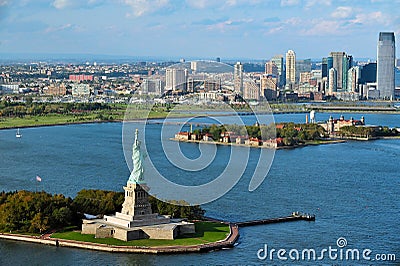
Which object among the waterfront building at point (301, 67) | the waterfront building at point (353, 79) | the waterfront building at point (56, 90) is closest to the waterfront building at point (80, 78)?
the waterfront building at point (56, 90)

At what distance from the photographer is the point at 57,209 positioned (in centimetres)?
1116

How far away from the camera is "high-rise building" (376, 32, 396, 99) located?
62156 millimetres

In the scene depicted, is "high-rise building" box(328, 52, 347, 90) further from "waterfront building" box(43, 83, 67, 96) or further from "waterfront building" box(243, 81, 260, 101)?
"waterfront building" box(243, 81, 260, 101)

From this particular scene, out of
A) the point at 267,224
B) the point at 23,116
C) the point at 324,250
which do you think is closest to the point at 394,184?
the point at 267,224

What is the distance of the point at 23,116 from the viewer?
3344cm

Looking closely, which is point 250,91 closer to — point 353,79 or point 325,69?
point 353,79

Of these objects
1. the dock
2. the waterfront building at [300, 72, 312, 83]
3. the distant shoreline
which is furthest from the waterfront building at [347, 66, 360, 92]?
the distant shoreline

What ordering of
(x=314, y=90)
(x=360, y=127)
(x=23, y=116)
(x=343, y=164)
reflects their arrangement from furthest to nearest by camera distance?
(x=314, y=90) → (x=23, y=116) → (x=360, y=127) → (x=343, y=164)

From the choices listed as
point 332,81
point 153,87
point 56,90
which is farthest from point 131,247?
point 332,81

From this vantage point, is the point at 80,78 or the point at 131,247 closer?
the point at 131,247

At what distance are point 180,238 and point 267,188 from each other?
4439 millimetres

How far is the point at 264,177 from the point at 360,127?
39.3 ft

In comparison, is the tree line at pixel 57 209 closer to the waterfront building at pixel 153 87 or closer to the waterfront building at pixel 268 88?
the waterfront building at pixel 153 87

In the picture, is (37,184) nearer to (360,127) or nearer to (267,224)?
(267,224)
